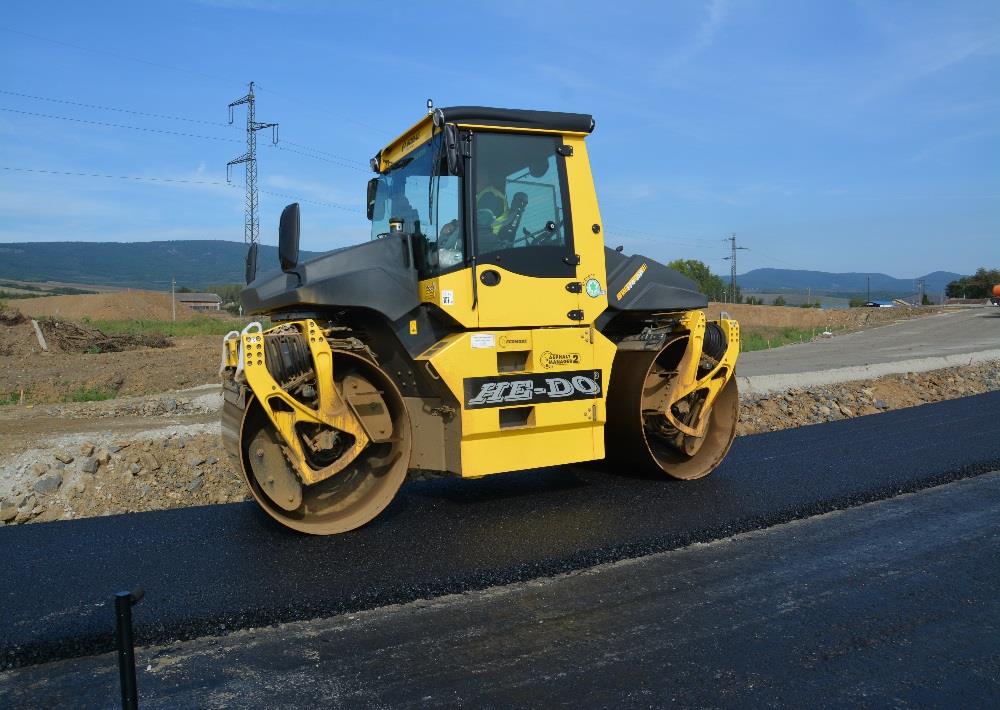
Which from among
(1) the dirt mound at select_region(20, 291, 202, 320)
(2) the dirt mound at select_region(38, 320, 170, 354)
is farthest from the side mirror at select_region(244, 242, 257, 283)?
(1) the dirt mound at select_region(20, 291, 202, 320)

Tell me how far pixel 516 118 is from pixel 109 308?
48004mm

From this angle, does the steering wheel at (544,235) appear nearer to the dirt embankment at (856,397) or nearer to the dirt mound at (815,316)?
the dirt embankment at (856,397)

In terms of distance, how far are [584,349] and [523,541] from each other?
1.32 m

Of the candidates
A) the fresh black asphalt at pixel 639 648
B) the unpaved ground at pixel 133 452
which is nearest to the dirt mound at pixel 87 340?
the unpaved ground at pixel 133 452

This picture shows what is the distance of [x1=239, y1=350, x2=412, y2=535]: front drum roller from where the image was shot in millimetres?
4695

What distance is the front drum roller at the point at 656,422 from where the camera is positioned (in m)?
5.95

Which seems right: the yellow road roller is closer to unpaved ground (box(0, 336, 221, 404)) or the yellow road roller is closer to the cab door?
the cab door

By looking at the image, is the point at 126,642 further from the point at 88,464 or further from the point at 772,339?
the point at 772,339

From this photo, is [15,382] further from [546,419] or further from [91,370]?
[546,419]

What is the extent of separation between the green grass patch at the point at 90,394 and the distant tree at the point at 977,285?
60.8 meters

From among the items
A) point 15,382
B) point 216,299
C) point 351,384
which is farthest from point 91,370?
point 216,299

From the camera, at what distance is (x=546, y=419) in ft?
17.1

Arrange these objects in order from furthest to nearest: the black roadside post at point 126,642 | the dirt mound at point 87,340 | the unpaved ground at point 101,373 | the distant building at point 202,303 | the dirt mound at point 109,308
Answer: the distant building at point 202,303
the dirt mound at point 109,308
the dirt mound at point 87,340
the unpaved ground at point 101,373
the black roadside post at point 126,642

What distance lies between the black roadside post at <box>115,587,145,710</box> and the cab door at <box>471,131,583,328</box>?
322cm
